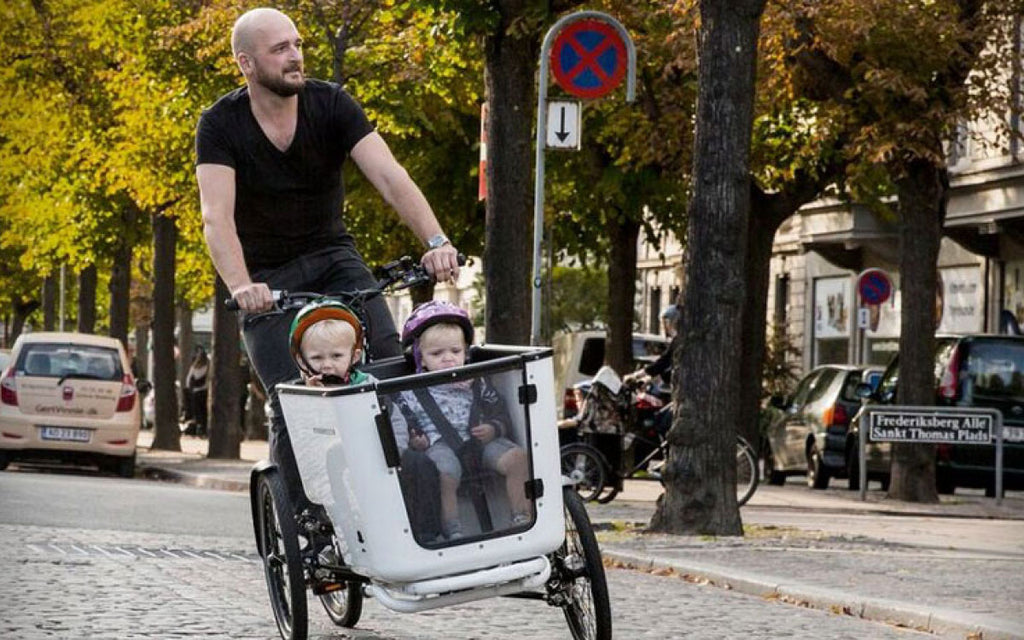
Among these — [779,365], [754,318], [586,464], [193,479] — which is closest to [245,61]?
[586,464]

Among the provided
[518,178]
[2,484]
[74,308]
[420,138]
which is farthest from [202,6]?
[74,308]

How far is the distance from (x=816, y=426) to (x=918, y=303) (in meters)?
5.76

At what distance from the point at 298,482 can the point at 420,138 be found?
25.5 meters

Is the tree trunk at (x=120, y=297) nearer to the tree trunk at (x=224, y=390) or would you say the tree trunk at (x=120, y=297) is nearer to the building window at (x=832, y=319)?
the tree trunk at (x=224, y=390)

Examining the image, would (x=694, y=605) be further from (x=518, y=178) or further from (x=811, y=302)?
(x=811, y=302)

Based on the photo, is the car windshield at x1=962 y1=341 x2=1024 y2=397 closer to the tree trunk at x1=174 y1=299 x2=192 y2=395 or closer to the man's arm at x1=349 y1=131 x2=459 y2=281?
the man's arm at x1=349 y1=131 x2=459 y2=281

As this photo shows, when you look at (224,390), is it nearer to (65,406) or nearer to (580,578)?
(65,406)

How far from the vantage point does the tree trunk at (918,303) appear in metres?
23.3

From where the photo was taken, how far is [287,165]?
870 centimetres

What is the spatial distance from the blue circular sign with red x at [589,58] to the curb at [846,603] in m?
4.71

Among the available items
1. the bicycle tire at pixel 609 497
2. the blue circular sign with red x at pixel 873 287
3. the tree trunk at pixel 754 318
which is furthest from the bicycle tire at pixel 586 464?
the blue circular sign with red x at pixel 873 287

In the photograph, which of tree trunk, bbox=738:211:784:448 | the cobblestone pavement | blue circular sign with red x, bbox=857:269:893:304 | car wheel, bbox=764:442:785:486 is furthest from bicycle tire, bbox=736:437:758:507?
blue circular sign with red x, bbox=857:269:893:304

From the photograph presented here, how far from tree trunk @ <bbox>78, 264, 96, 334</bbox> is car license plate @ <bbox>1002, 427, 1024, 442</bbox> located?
2375 centimetres

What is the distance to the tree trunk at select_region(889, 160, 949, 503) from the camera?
2334 cm
